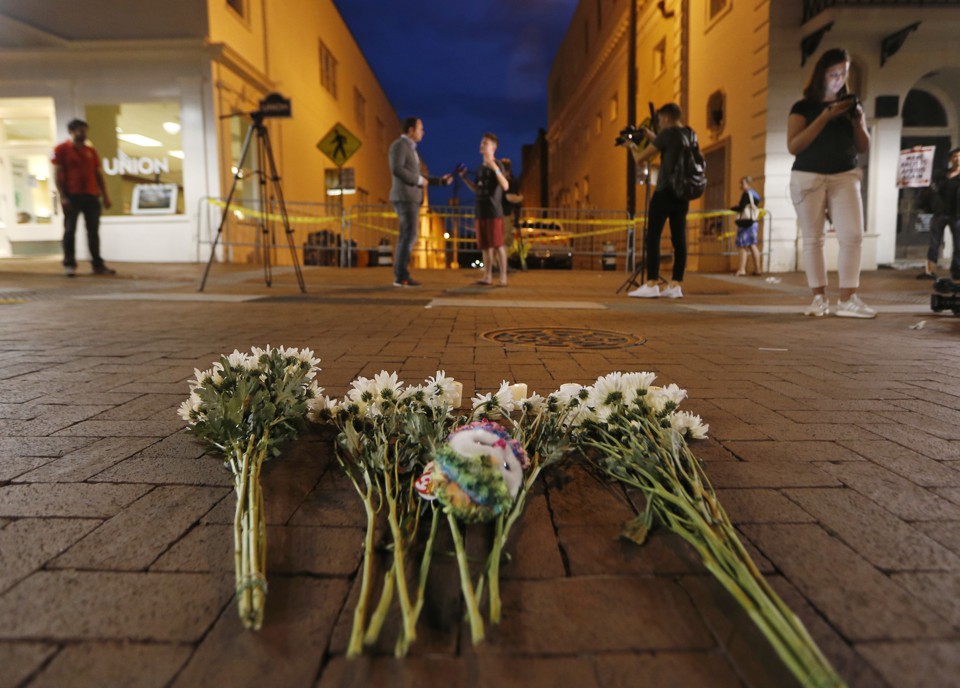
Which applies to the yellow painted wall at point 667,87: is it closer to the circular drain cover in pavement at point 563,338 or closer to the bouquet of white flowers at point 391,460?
the circular drain cover in pavement at point 563,338

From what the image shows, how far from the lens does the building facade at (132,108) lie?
50.2ft

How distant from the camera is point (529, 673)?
3.32 ft

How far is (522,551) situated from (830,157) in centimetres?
539

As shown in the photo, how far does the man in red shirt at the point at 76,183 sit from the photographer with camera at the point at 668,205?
8.02m

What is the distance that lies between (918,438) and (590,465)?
120 centimetres

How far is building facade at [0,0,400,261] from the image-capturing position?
15.3 meters

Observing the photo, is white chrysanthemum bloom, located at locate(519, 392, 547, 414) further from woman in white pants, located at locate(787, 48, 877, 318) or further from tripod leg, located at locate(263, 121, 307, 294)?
tripod leg, located at locate(263, 121, 307, 294)

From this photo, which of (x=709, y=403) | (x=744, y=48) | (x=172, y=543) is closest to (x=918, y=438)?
→ (x=709, y=403)

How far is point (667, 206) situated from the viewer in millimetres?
7484

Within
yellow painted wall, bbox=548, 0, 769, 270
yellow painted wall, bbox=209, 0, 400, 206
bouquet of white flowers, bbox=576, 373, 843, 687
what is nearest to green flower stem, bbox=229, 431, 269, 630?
bouquet of white flowers, bbox=576, 373, 843, 687

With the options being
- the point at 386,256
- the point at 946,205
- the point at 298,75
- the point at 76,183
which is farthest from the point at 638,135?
the point at 298,75

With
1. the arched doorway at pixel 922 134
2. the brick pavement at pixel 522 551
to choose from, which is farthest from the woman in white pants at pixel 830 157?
the arched doorway at pixel 922 134

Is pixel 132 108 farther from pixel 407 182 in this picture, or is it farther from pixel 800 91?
pixel 800 91

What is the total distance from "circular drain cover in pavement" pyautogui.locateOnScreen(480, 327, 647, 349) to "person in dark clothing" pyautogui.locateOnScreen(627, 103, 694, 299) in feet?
9.70
